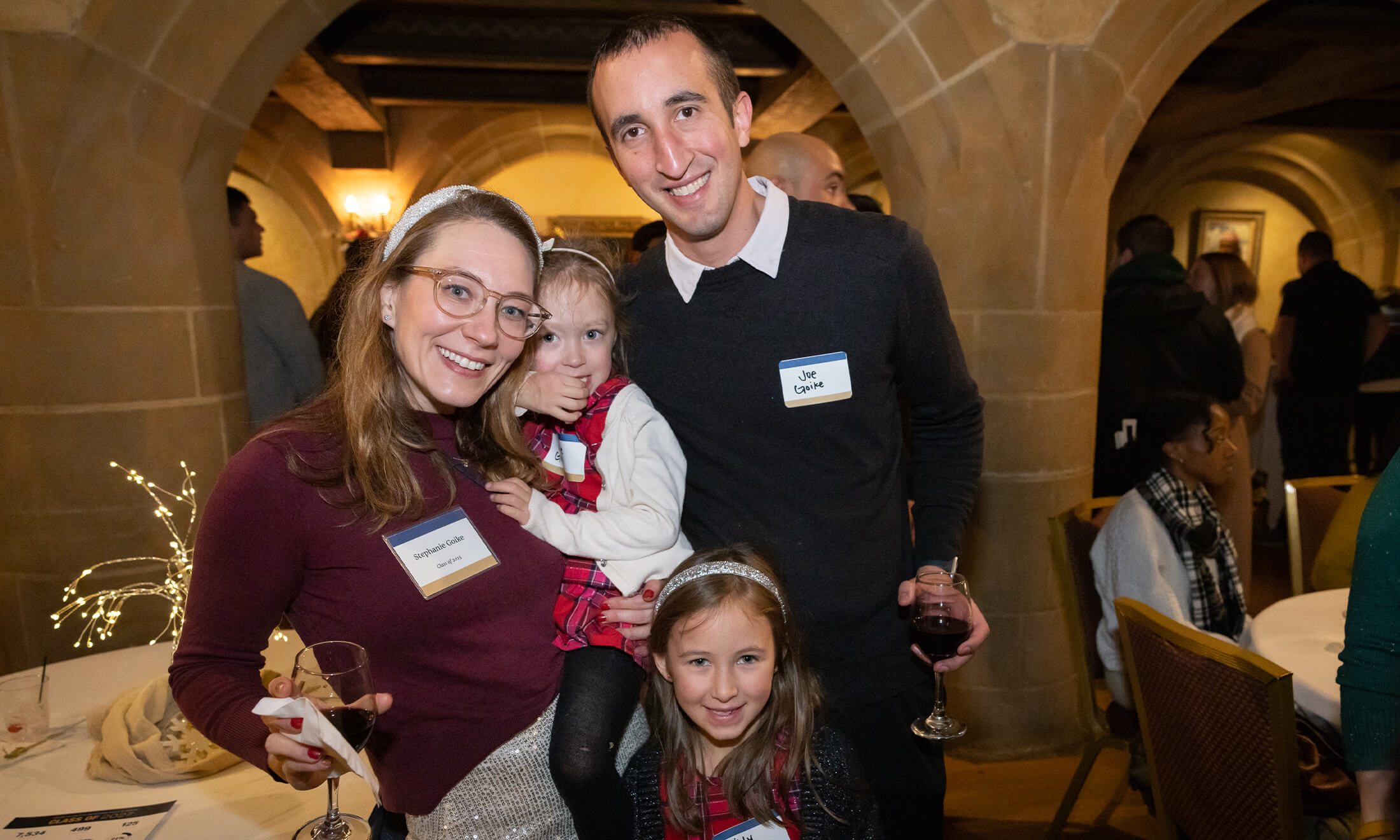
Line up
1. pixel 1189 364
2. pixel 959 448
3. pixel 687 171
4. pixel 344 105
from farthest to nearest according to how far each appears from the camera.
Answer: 1. pixel 344 105
2. pixel 1189 364
3. pixel 959 448
4. pixel 687 171

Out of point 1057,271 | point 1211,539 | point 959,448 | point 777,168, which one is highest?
point 777,168

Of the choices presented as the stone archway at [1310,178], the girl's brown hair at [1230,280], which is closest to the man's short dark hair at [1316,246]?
the girl's brown hair at [1230,280]

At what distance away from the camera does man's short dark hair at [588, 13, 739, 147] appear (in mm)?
1472

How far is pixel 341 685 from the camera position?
3.70 ft

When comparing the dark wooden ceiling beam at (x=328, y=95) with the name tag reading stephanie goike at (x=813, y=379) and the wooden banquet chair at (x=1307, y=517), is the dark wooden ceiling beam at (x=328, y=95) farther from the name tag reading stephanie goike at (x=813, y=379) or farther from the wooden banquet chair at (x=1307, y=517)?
the wooden banquet chair at (x=1307, y=517)

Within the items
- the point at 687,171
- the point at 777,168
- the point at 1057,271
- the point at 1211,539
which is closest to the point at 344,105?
the point at 777,168

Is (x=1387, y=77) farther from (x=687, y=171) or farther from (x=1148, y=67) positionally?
(x=687, y=171)

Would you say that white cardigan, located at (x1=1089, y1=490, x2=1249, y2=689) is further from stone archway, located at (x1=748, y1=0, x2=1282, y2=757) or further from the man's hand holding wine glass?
the man's hand holding wine glass

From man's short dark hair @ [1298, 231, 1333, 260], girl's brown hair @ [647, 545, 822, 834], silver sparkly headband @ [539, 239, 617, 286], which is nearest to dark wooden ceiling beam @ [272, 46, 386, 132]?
silver sparkly headband @ [539, 239, 617, 286]

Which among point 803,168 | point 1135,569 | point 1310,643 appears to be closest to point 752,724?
point 1135,569

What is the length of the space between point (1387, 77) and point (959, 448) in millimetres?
6115

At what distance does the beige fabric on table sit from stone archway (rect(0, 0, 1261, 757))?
1.43 metres

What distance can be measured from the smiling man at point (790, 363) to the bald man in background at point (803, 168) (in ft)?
4.30

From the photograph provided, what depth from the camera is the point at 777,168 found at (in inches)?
115
